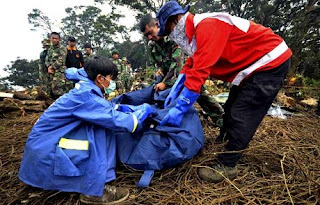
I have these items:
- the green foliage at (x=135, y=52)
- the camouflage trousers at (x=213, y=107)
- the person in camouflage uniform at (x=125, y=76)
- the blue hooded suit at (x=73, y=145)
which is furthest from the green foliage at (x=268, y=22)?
the blue hooded suit at (x=73, y=145)

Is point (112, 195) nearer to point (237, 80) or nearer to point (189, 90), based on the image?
point (189, 90)

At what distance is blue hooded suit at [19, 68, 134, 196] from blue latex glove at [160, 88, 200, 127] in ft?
1.15

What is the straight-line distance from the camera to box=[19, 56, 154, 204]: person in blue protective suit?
59.2 inches

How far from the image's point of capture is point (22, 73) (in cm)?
2256

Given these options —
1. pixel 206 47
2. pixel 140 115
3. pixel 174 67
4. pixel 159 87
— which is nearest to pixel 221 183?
pixel 140 115

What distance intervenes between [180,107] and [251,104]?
595 millimetres

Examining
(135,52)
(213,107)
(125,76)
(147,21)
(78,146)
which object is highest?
(147,21)

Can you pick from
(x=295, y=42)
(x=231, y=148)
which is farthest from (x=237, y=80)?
(x=295, y=42)

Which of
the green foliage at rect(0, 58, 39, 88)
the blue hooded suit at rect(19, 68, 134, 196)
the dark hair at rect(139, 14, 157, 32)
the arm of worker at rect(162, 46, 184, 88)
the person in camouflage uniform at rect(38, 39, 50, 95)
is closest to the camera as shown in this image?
the blue hooded suit at rect(19, 68, 134, 196)

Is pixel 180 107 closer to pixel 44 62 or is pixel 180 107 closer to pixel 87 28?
pixel 44 62

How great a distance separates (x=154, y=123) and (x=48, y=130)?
34.5 inches

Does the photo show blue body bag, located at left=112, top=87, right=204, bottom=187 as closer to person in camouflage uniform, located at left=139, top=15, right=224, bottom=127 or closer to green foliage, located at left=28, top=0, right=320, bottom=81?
person in camouflage uniform, located at left=139, top=15, right=224, bottom=127

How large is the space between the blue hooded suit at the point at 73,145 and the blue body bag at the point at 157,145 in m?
0.22

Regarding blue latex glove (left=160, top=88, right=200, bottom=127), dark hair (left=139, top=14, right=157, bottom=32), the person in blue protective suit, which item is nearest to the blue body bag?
blue latex glove (left=160, top=88, right=200, bottom=127)
